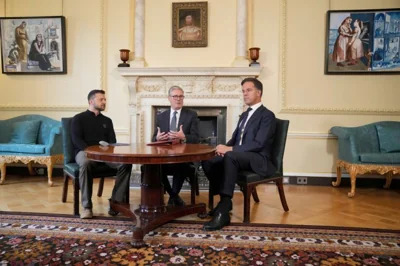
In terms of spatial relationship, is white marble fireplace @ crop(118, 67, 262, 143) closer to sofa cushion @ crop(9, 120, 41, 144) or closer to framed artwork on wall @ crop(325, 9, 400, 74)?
framed artwork on wall @ crop(325, 9, 400, 74)

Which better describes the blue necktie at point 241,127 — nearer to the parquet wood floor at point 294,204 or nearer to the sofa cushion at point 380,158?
the parquet wood floor at point 294,204

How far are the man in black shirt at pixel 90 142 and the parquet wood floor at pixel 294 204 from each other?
0.24 meters

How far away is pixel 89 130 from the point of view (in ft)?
9.71

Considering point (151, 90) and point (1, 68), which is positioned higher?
point (1, 68)

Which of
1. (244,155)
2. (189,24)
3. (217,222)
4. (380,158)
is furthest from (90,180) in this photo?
(380,158)

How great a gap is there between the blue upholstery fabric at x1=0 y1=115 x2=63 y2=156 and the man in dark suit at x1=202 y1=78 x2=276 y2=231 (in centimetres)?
238

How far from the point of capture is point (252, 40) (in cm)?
441

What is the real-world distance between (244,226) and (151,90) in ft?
8.65

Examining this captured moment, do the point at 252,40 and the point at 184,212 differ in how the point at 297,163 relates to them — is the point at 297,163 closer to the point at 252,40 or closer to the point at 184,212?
the point at 252,40

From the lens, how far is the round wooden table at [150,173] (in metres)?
2.02

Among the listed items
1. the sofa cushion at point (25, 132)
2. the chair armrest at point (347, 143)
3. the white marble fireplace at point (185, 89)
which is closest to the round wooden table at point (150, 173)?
the white marble fireplace at point (185, 89)

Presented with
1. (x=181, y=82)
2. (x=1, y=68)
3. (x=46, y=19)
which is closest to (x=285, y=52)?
(x=181, y=82)

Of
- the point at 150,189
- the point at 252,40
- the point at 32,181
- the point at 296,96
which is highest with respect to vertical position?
the point at 252,40

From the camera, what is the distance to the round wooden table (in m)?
2.02
